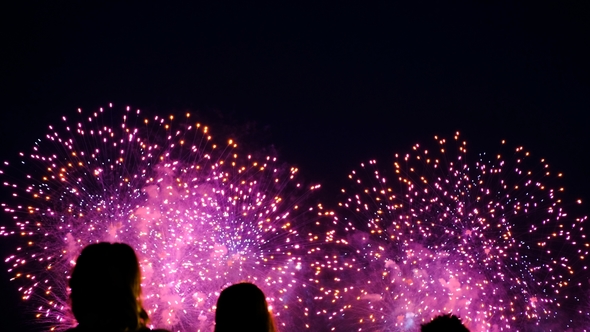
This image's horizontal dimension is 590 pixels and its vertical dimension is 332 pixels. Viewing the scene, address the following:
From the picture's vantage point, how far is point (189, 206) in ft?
47.4

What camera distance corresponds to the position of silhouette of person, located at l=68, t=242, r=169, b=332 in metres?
2.85

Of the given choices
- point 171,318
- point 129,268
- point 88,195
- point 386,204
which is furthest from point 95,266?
point 386,204

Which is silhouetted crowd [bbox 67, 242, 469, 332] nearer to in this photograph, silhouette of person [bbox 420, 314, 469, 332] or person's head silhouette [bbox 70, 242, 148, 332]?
person's head silhouette [bbox 70, 242, 148, 332]

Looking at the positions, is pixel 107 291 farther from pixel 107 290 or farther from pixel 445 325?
pixel 445 325

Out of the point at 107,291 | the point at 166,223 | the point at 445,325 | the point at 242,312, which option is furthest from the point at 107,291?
the point at 166,223

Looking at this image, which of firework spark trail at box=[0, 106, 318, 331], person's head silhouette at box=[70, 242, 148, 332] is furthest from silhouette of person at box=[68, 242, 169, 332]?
firework spark trail at box=[0, 106, 318, 331]

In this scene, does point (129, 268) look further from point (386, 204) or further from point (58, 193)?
point (386, 204)

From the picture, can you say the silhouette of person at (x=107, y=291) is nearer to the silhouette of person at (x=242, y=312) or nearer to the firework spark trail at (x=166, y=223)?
the silhouette of person at (x=242, y=312)

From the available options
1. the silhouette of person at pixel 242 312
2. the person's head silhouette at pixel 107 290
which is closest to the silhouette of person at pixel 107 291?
the person's head silhouette at pixel 107 290

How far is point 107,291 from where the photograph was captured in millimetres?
2896

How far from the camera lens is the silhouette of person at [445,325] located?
3.81m

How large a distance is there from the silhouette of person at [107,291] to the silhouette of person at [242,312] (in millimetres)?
587

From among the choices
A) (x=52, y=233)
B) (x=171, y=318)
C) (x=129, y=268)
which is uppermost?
(x=52, y=233)

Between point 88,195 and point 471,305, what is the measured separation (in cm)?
950
